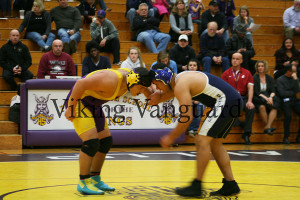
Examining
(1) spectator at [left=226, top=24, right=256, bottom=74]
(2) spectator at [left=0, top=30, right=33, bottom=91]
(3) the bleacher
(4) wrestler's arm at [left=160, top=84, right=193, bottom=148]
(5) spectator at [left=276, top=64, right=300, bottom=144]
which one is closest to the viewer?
(4) wrestler's arm at [left=160, top=84, right=193, bottom=148]

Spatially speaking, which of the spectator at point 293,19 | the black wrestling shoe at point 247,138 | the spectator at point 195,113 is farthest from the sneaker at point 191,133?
the spectator at point 293,19

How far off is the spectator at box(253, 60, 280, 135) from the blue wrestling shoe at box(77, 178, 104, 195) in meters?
6.80

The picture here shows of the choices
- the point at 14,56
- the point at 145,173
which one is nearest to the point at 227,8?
the point at 14,56

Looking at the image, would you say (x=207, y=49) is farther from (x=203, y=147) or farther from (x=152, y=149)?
(x=203, y=147)

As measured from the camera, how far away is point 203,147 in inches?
214

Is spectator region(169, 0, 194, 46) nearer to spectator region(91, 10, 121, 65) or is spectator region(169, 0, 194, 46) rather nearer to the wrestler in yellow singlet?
spectator region(91, 10, 121, 65)

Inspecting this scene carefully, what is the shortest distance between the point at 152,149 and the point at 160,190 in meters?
4.69

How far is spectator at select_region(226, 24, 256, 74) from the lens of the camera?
13087 mm

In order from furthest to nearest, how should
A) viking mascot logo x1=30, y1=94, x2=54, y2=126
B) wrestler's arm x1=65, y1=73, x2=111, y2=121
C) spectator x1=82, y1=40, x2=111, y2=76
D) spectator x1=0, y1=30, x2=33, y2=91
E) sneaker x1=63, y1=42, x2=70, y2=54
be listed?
sneaker x1=63, y1=42, x2=70, y2=54 < spectator x1=0, y1=30, x2=33, y2=91 < spectator x1=82, y1=40, x2=111, y2=76 < viking mascot logo x1=30, y1=94, x2=54, y2=126 < wrestler's arm x1=65, y1=73, x2=111, y2=121

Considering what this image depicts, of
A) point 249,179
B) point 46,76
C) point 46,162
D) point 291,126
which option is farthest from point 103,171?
point 291,126

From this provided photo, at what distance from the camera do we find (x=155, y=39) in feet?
43.9

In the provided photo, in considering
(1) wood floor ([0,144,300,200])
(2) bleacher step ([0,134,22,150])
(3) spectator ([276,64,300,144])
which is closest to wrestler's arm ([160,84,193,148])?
(1) wood floor ([0,144,300,200])

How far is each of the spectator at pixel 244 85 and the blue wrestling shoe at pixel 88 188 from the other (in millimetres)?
6357

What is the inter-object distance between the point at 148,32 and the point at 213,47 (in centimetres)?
167
